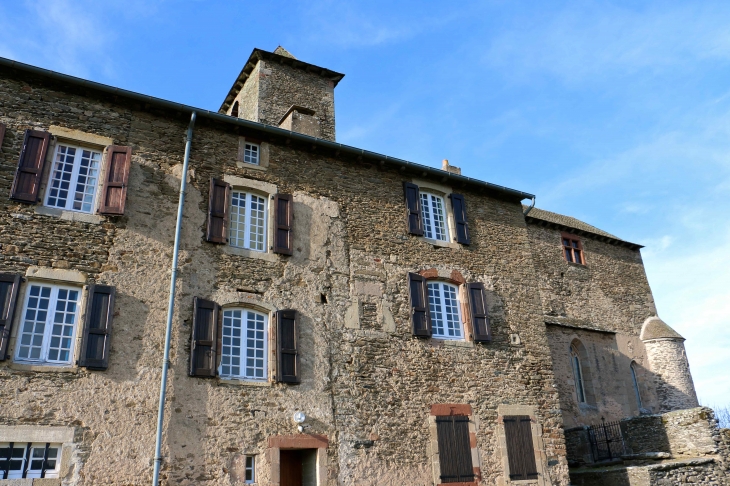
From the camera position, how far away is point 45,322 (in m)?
9.04

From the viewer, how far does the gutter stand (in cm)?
1034

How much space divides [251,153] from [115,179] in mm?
2901

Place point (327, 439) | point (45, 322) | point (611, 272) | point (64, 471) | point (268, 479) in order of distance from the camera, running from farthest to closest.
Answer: point (611, 272) < point (327, 439) < point (268, 479) < point (45, 322) < point (64, 471)

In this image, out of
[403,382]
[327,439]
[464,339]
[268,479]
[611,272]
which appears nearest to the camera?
[268,479]

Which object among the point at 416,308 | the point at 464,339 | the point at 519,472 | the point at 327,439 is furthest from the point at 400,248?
the point at 519,472

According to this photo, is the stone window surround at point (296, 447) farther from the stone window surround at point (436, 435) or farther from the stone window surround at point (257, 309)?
the stone window surround at point (436, 435)

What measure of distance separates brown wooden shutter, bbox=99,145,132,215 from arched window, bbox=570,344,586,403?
1434 centimetres

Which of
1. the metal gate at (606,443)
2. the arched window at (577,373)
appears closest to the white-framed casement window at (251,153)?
the metal gate at (606,443)

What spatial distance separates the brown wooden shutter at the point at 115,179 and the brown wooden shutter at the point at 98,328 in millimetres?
1453

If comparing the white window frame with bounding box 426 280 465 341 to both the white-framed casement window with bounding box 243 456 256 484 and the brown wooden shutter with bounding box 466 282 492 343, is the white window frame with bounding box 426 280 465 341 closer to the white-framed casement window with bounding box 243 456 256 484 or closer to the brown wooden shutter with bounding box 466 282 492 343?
the brown wooden shutter with bounding box 466 282 492 343

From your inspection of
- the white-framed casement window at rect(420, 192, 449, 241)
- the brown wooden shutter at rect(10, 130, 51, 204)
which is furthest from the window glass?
the white-framed casement window at rect(420, 192, 449, 241)

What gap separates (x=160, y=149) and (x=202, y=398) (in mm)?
4757

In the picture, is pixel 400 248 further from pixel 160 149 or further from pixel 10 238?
pixel 10 238

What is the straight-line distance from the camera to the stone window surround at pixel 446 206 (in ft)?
44.2
